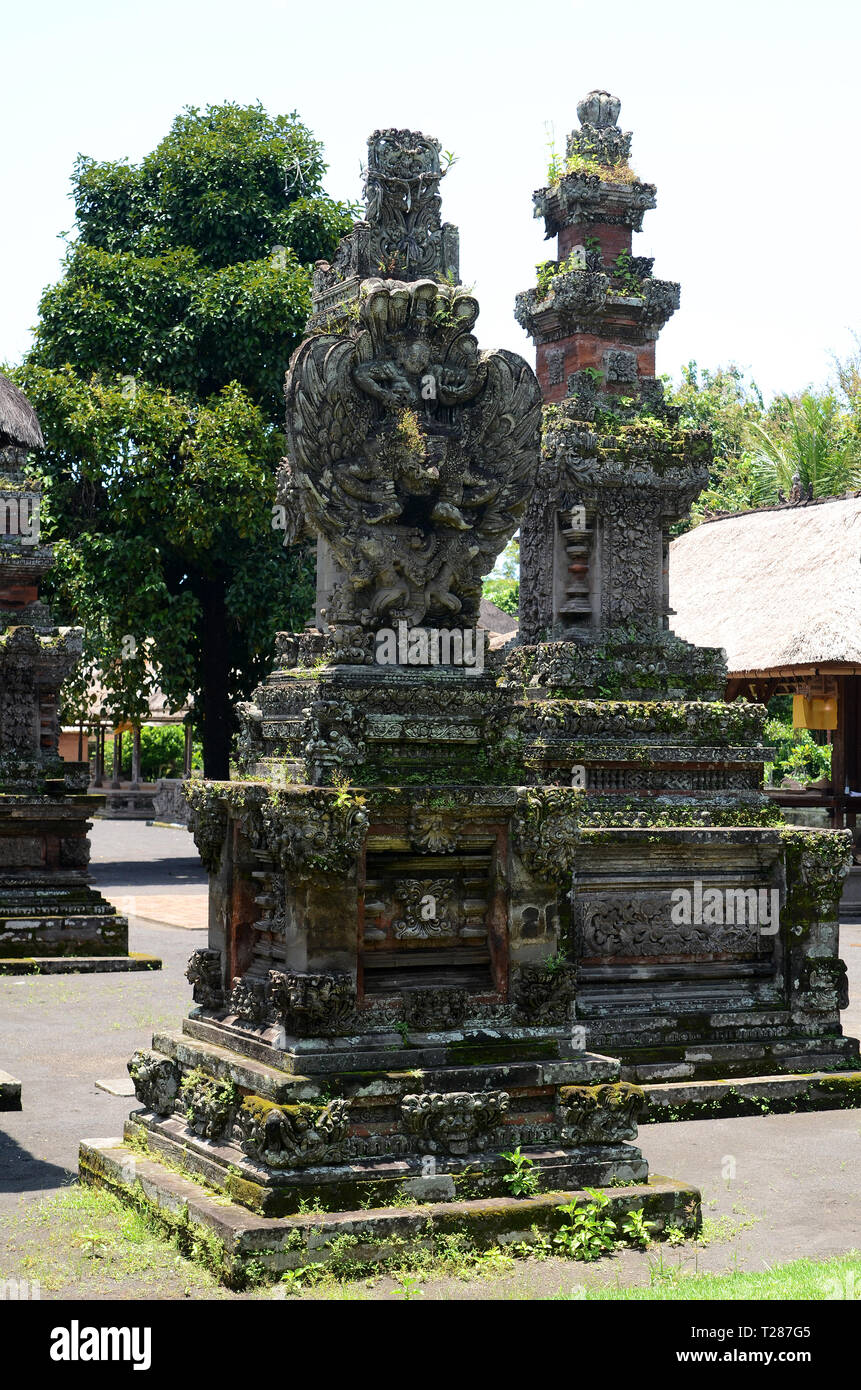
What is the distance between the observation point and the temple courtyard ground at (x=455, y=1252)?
21.3 ft

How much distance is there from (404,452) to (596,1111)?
11.3ft

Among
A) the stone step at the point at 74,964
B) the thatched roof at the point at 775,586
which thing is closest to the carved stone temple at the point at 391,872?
the stone step at the point at 74,964

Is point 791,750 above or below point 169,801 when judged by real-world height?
above

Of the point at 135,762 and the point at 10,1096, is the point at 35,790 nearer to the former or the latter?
the point at 10,1096

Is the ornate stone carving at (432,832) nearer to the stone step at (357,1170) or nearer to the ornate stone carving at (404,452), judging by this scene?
the ornate stone carving at (404,452)

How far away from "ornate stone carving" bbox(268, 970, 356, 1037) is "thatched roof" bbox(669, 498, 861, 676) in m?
16.8

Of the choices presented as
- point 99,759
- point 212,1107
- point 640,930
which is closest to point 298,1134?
point 212,1107

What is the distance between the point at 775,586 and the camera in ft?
82.5

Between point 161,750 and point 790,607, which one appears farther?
point 161,750

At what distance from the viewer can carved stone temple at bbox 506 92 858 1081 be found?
35.6ft

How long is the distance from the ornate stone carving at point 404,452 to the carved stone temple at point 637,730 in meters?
1.76

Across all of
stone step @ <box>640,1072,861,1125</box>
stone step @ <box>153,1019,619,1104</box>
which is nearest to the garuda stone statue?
stone step @ <box>153,1019,619,1104</box>

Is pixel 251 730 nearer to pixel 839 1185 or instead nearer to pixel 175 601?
pixel 839 1185

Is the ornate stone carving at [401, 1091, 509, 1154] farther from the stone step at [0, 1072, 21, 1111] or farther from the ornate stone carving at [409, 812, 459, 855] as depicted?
the stone step at [0, 1072, 21, 1111]
